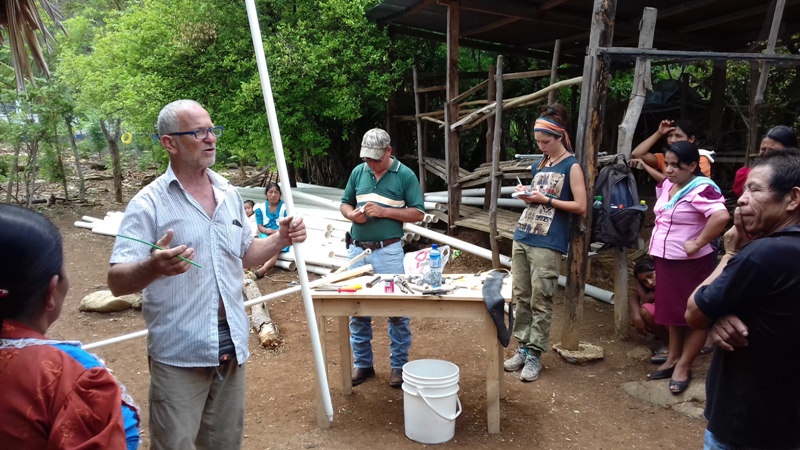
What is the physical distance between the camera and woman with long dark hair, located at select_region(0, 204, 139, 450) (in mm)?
1355

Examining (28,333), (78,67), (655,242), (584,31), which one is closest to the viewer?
(28,333)

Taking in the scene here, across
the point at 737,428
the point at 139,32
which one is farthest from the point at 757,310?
the point at 139,32

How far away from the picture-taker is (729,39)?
362 inches

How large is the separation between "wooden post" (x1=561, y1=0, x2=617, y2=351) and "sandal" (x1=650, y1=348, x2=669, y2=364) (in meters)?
0.63

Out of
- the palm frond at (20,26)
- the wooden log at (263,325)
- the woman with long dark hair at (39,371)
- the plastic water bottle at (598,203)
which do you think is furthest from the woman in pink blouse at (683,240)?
the palm frond at (20,26)

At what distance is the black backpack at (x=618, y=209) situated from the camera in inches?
193

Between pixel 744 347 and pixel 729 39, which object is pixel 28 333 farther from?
pixel 729 39

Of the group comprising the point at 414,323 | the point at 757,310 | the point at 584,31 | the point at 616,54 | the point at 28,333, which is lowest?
the point at 414,323

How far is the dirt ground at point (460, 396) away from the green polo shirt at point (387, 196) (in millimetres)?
1270

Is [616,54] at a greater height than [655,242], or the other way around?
[616,54]

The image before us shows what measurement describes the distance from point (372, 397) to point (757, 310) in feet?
10.4

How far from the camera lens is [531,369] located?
15.7 ft

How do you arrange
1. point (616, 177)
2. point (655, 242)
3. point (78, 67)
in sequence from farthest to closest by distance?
1. point (78, 67)
2. point (616, 177)
3. point (655, 242)

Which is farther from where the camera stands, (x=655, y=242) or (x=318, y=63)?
(x=318, y=63)
